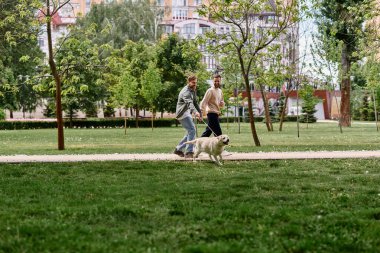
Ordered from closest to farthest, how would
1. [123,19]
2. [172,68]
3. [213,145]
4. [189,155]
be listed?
1. [213,145]
2. [189,155]
3. [172,68]
4. [123,19]

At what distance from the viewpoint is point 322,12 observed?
141 feet

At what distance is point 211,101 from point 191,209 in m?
7.07

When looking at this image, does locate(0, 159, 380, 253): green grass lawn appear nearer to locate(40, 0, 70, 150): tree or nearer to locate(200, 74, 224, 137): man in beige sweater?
locate(200, 74, 224, 137): man in beige sweater

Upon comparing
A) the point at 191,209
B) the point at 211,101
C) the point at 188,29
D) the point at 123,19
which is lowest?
the point at 191,209

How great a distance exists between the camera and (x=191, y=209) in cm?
701

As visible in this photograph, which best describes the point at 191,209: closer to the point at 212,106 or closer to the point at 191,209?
the point at 191,209

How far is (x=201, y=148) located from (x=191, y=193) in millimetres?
3900

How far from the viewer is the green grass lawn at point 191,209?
5.41 metres

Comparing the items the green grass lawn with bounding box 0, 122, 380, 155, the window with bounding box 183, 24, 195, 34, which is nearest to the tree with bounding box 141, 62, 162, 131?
the green grass lawn with bounding box 0, 122, 380, 155

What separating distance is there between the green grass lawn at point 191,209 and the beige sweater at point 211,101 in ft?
8.97

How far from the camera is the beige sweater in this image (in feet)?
45.1

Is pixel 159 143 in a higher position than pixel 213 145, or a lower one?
lower

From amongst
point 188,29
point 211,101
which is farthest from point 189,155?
point 188,29

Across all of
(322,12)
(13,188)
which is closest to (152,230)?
(13,188)
